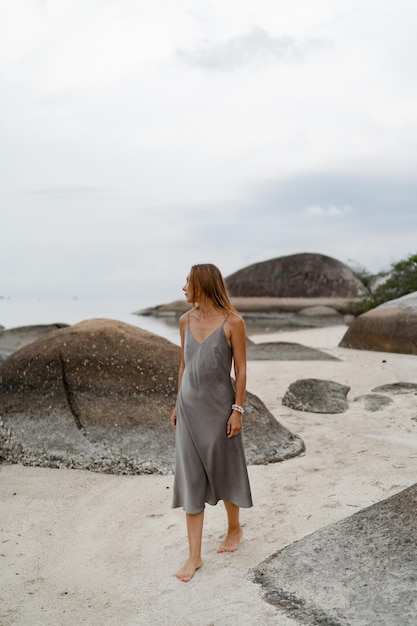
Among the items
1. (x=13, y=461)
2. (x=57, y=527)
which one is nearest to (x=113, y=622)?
(x=57, y=527)

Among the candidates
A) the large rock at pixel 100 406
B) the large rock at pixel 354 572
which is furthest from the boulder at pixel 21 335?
the large rock at pixel 354 572

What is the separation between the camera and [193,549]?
12.4 ft

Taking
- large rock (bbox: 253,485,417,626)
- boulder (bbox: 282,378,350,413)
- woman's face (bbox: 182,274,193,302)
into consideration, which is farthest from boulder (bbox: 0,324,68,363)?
large rock (bbox: 253,485,417,626)

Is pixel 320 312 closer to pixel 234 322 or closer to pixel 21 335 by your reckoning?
pixel 21 335

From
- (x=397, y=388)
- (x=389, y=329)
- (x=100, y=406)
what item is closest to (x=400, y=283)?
(x=389, y=329)

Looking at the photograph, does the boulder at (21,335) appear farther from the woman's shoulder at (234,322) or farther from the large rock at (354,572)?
the large rock at (354,572)

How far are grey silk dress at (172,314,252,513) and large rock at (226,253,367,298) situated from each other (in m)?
33.1

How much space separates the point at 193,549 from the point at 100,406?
2.22m

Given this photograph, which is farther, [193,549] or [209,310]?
[209,310]

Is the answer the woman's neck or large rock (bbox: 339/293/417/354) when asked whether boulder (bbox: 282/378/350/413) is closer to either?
the woman's neck

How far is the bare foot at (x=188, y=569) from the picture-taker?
3.64 m

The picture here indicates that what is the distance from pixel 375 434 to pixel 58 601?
11.9ft

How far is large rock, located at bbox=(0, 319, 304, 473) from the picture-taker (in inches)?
215

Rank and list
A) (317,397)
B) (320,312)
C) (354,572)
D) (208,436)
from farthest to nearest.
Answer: (320,312), (317,397), (208,436), (354,572)
